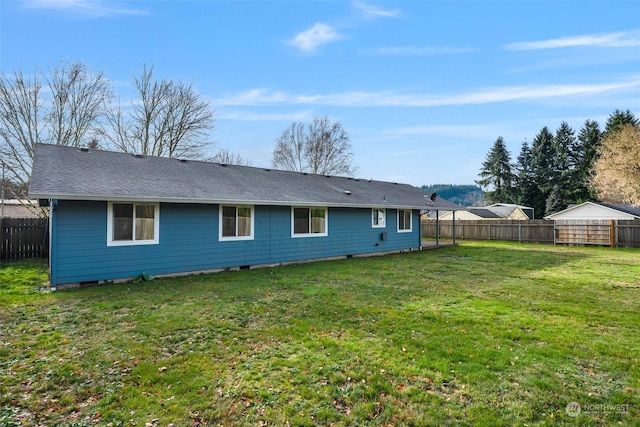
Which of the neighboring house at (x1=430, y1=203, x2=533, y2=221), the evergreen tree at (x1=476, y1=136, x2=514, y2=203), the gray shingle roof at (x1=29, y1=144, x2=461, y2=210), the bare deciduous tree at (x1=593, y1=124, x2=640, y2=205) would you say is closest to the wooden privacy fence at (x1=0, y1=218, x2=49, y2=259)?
the gray shingle roof at (x1=29, y1=144, x2=461, y2=210)

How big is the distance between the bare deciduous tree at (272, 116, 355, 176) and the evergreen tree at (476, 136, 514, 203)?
23.8 metres

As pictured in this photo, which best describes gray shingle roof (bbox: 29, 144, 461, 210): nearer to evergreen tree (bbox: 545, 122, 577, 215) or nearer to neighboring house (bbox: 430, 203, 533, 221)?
neighboring house (bbox: 430, 203, 533, 221)

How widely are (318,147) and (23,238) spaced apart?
24.3 meters

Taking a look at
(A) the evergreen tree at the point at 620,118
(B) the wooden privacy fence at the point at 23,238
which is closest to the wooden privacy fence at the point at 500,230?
(B) the wooden privacy fence at the point at 23,238

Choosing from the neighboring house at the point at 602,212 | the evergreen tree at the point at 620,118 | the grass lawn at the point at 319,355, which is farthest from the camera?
the evergreen tree at the point at 620,118

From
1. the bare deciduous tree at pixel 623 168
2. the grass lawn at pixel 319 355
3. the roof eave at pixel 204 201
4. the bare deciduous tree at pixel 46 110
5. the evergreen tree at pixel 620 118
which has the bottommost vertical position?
the grass lawn at pixel 319 355

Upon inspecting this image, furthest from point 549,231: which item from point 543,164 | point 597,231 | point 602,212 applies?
point 543,164

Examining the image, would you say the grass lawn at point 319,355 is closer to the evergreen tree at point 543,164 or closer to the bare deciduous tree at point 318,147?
the bare deciduous tree at point 318,147

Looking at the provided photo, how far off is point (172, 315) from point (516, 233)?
69.5 ft

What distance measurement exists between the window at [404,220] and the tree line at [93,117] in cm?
1427

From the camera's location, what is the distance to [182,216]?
927cm

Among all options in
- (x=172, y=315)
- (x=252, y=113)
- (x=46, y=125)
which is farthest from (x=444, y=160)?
(x=46, y=125)

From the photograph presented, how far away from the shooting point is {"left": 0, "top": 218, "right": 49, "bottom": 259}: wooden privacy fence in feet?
37.6

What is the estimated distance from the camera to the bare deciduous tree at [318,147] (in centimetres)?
3272
